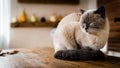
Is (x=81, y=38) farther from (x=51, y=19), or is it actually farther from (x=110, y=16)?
(x=51, y=19)

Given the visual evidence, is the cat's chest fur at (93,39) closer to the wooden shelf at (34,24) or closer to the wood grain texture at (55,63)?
the wood grain texture at (55,63)

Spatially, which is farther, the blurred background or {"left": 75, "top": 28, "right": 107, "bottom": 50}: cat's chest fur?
the blurred background

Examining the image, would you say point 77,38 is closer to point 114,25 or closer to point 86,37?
point 86,37

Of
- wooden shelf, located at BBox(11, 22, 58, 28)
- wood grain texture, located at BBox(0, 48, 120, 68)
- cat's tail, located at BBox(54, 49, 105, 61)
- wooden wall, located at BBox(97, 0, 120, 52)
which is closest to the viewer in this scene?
wood grain texture, located at BBox(0, 48, 120, 68)

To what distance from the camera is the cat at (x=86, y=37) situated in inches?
38.9

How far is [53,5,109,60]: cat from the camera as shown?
987 millimetres

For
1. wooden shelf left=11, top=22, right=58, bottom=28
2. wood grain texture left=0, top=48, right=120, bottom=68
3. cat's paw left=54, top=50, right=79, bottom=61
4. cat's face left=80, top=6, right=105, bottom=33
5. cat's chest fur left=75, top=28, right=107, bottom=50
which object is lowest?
wood grain texture left=0, top=48, right=120, bottom=68

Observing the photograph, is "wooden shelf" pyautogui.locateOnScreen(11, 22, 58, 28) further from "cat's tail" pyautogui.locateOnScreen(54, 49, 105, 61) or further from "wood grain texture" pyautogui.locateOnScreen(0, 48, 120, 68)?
"cat's tail" pyautogui.locateOnScreen(54, 49, 105, 61)

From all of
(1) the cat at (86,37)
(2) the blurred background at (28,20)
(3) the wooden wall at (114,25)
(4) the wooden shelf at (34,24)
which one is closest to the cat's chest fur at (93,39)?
(1) the cat at (86,37)

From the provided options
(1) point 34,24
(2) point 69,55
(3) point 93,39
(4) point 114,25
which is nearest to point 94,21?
(3) point 93,39

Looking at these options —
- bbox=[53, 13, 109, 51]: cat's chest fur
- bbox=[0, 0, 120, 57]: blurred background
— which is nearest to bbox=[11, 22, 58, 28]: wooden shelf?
bbox=[0, 0, 120, 57]: blurred background

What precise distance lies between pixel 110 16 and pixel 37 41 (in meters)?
1.25

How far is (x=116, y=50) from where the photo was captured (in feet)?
7.23

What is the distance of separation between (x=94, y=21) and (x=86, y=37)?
4.3 inches
